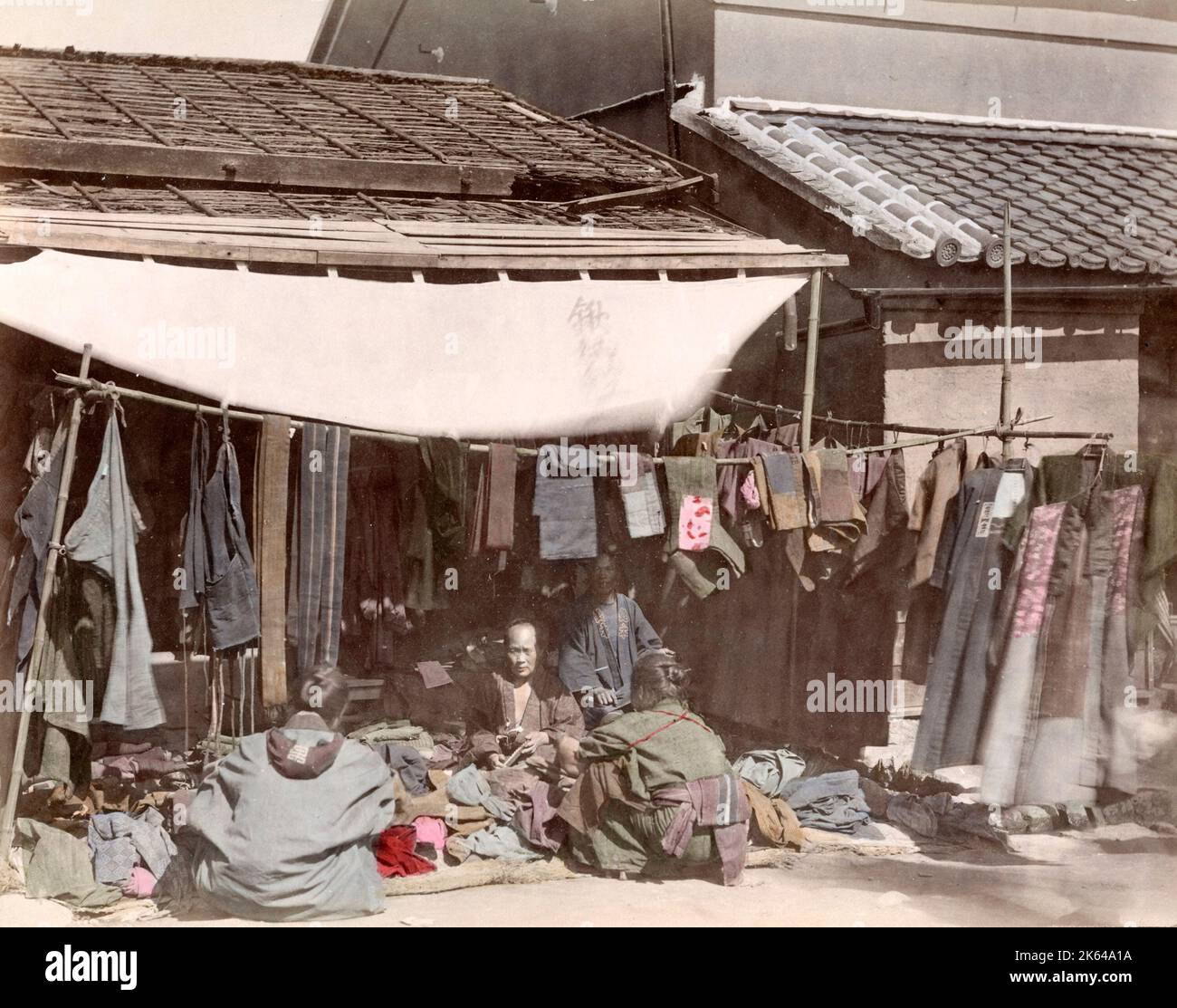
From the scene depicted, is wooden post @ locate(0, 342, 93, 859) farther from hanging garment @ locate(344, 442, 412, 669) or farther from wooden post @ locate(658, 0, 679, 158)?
wooden post @ locate(658, 0, 679, 158)

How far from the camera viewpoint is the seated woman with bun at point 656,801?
6.88 meters

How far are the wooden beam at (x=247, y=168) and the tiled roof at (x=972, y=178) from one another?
7.85 feet

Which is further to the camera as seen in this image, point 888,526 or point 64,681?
point 888,526

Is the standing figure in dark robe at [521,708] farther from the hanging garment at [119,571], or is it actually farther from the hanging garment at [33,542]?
the hanging garment at [33,542]

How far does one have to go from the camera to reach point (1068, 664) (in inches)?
285

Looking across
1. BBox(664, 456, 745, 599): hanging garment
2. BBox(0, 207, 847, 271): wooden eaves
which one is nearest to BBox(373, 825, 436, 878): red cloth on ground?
BBox(664, 456, 745, 599): hanging garment

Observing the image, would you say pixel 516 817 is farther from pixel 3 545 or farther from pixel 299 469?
pixel 3 545

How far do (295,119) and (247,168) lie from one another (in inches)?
56.7

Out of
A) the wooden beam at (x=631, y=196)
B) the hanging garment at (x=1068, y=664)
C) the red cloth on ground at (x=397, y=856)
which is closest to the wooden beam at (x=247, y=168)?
the wooden beam at (x=631, y=196)

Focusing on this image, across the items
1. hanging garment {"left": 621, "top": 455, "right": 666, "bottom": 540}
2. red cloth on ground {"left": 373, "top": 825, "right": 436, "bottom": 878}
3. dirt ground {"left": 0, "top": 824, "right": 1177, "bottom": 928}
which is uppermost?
hanging garment {"left": 621, "top": 455, "right": 666, "bottom": 540}

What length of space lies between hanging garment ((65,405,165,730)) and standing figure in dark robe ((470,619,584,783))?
215 cm

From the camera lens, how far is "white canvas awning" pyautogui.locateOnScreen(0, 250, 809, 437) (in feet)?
21.7

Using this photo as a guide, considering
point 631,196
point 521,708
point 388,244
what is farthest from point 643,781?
point 631,196

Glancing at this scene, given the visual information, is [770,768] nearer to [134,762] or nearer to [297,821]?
[297,821]
